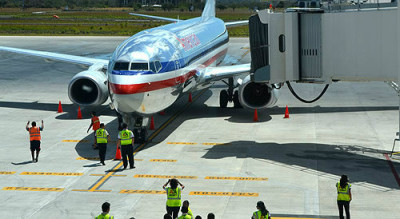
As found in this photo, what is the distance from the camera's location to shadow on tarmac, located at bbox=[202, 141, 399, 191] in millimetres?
22547

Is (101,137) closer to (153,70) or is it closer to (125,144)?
(125,144)

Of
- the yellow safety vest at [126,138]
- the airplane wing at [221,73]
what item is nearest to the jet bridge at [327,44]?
the yellow safety vest at [126,138]

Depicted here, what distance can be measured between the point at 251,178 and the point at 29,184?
7.80 meters

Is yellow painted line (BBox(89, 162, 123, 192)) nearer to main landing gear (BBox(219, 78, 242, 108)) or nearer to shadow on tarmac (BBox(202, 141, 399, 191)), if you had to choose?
shadow on tarmac (BBox(202, 141, 399, 191))

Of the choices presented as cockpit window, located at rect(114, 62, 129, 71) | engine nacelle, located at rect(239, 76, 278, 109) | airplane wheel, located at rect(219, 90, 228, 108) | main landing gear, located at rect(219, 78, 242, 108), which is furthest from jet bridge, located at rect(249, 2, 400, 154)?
airplane wheel, located at rect(219, 90, 228, 108)

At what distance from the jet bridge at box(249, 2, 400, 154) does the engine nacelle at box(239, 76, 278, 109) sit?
6.92 meters

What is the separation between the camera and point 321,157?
82.3ft

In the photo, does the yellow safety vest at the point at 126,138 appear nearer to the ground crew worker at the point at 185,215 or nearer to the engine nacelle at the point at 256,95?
the ground crew worker at the point at 185,215

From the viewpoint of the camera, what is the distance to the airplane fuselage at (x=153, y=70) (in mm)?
25656

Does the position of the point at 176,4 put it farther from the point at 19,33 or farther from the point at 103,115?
the point at 103,115

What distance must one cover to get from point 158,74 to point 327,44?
7.24 metres

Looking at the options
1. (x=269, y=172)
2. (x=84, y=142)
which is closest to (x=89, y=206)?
(x=269, y=172)

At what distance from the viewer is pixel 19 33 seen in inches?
3804

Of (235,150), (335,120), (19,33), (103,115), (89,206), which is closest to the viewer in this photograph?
(89,206)
